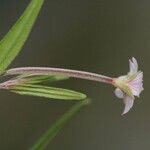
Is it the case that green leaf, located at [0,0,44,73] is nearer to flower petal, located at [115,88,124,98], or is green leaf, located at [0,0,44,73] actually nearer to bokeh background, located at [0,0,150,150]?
flower petal, located at [115,88,124,98]

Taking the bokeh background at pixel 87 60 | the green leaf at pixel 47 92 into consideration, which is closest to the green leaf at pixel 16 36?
the green leaf at pixel 47 92

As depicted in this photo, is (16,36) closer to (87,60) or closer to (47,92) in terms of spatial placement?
(47,92)

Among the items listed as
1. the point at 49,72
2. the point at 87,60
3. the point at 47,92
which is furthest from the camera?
the point at 87,60

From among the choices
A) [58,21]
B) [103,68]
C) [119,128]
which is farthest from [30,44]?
[119,128]

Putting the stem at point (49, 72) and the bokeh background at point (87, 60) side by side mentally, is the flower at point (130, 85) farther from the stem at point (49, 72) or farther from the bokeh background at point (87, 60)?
the bokeh background at point (87, 60)

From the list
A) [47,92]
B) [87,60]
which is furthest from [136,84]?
[87,60]

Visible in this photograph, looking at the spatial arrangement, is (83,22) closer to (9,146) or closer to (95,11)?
(95,11)
